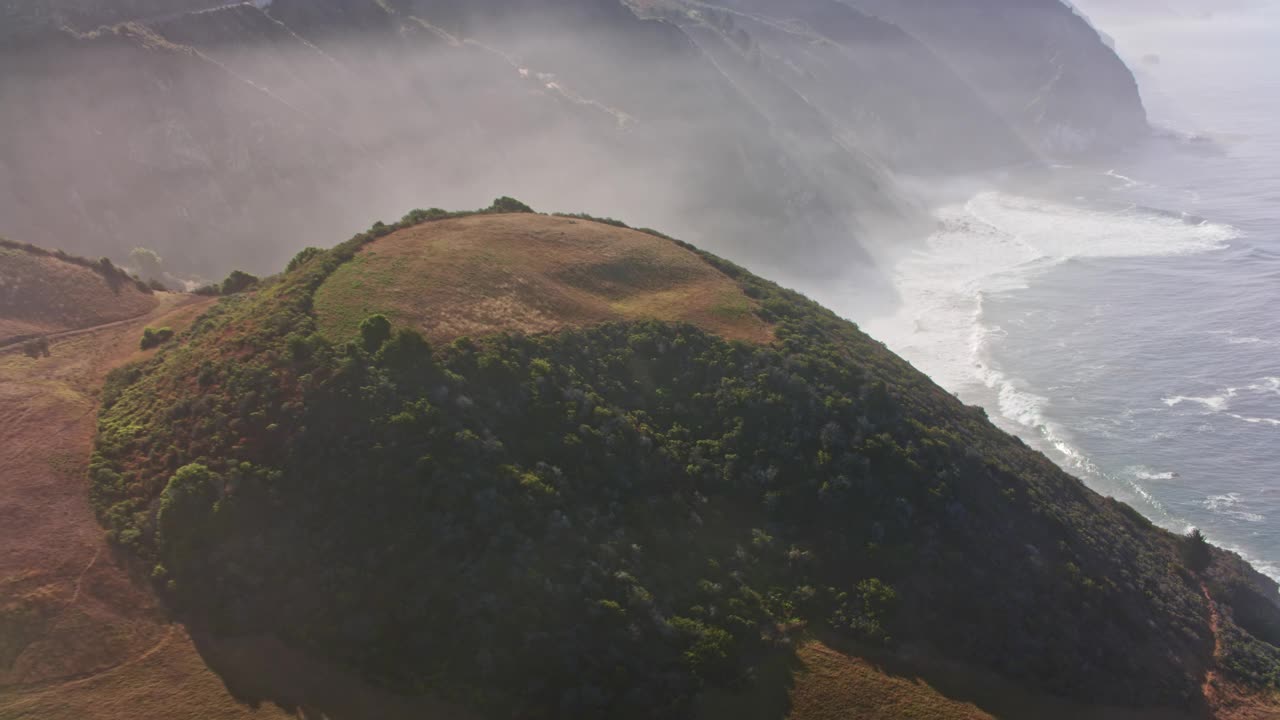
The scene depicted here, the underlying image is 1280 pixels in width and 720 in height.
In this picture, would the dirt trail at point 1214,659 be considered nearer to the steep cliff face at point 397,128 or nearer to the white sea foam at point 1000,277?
the white sea foam at point 1000,277

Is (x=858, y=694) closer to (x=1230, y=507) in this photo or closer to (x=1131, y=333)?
(x=1230, y=507)

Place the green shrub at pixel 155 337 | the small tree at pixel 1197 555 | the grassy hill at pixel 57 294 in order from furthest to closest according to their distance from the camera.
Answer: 1. the grassy hill at pixel 57 294
2. the small tree at pixel 1197 555
3. the green shrub at pixel 155 337

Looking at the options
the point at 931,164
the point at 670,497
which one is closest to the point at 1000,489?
the point at 670,497

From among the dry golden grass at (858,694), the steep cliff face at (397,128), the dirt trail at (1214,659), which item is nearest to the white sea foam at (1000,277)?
the steep cliff face at (397,128)

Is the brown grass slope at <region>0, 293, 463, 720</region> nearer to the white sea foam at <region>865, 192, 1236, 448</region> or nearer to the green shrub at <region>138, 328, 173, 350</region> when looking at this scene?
the green shrub at <region>138, 328, 173, 350</region>


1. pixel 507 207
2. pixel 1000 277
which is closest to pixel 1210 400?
pixel 1000 277
